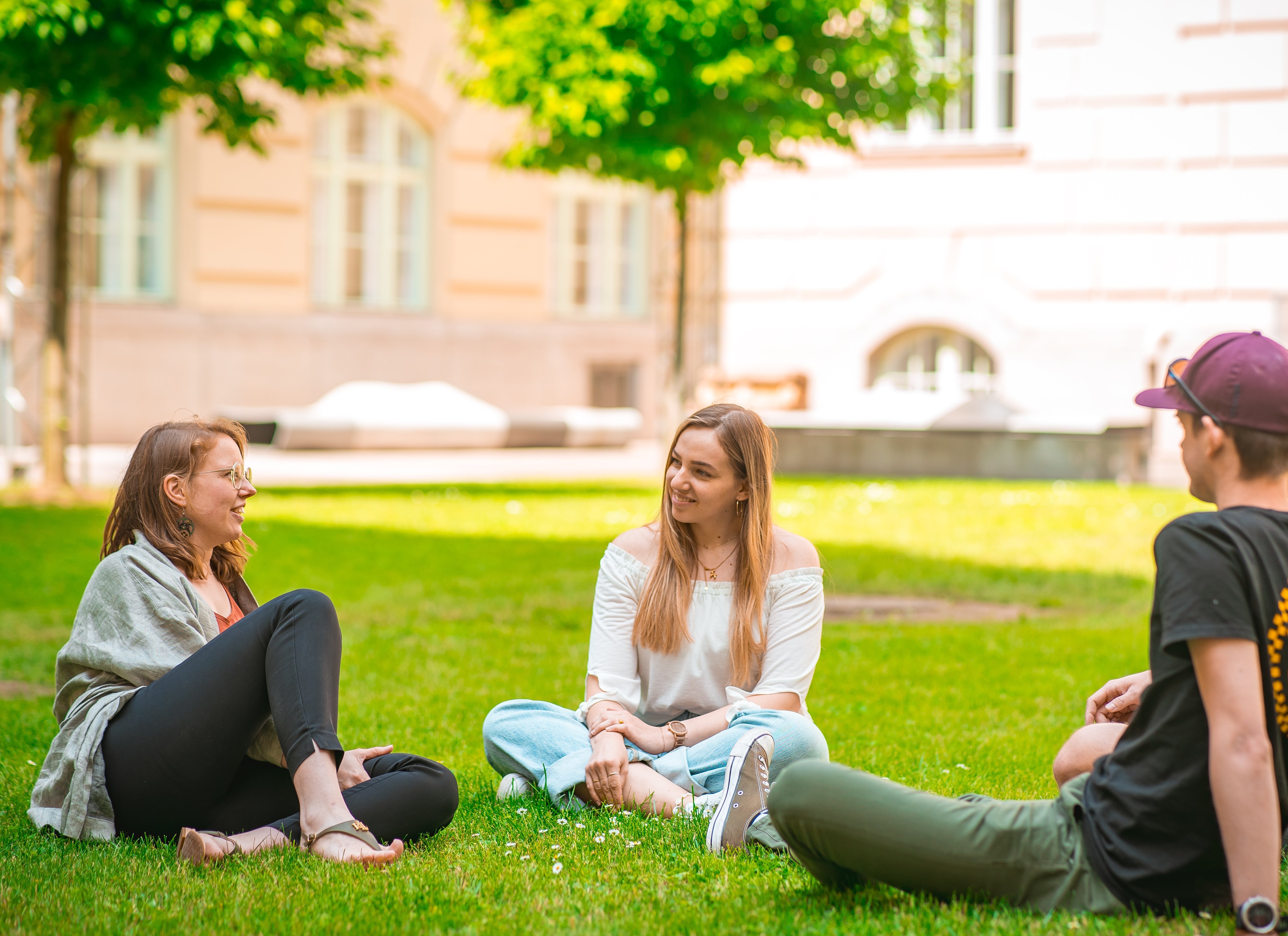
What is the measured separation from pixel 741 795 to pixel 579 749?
2.16 ft

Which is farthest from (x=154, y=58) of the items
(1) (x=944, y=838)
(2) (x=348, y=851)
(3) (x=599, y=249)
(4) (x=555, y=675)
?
(3) (x=599, y=249)

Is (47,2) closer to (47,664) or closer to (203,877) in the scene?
(47,664)

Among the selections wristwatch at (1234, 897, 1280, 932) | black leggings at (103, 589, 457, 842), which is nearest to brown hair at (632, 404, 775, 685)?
black leggings at (103, 589, 457, 842)

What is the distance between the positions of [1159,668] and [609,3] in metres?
10.8

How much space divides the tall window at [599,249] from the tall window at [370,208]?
7.15ft

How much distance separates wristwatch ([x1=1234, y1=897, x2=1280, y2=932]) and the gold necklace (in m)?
1.73

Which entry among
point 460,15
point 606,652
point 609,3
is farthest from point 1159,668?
point 460,15

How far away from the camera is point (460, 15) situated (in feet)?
52.7

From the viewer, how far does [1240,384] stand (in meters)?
2.60

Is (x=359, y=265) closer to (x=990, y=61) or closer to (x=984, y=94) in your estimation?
(x=984, y=94)

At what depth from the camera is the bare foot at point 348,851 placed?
337 centimetres

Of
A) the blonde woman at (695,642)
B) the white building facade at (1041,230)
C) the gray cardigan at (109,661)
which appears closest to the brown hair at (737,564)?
the blonde woman at (695,642)

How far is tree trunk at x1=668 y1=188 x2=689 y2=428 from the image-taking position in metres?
14.5

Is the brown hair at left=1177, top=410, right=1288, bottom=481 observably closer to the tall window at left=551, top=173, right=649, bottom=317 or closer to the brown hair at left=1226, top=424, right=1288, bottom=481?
the brown hair at left=1226, top=424, right=1288, bottom=481
